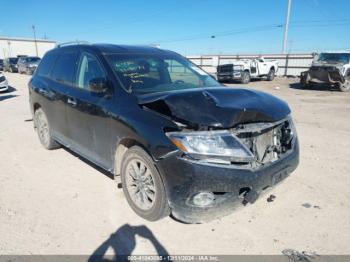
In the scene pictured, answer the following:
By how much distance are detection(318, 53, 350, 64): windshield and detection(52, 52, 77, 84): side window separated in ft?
54.3

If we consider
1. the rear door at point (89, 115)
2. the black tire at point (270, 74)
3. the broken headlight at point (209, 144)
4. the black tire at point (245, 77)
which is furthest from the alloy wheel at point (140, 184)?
the black tire at point (270, 74)

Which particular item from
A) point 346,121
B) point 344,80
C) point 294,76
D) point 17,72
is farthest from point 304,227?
point 17,72

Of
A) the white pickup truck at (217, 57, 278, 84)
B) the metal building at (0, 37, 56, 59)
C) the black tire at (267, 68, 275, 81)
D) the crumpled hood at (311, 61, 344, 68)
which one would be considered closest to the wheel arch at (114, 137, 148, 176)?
the crumpled hood at (311, 61, 344, 68)

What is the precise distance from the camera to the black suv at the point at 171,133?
2645 millimetres

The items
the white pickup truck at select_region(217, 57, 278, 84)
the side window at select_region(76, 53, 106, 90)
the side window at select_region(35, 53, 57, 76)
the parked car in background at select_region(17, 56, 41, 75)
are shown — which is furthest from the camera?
the parked car in background at select_region(17, 56, 41, 75)

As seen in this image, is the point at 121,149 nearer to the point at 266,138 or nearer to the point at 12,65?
the point at 266,138

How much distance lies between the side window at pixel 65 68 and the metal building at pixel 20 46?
60293mm

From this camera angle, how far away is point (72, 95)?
4.12 m

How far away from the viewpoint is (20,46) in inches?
2335

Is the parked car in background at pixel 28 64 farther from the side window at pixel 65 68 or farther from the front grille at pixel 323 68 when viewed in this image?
the side window at pixel 65 68

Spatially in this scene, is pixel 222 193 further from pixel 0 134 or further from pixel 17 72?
pixel 17 72

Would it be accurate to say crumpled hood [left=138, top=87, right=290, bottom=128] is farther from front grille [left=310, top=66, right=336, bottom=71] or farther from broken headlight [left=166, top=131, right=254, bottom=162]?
front grille [left=310, top=66, right=336, bottom=71]

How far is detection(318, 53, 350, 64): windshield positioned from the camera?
16.7 meters

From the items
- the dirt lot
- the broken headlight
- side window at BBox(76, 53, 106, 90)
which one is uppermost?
side window at BBox(76, 53, 106, 90)
